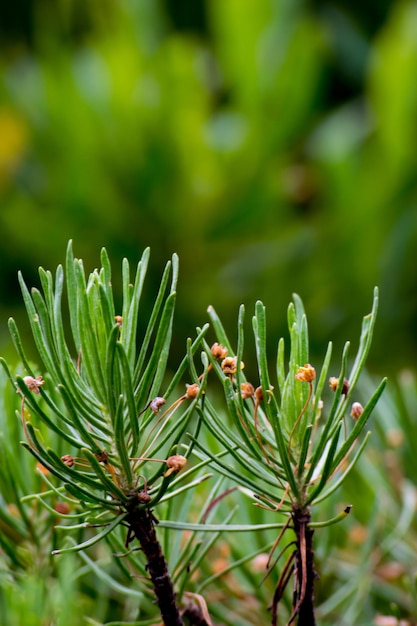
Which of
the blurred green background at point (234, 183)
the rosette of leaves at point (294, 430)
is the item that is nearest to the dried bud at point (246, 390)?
the rosette of leaves at point (294, 430)

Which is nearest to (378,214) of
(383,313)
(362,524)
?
(383,313)

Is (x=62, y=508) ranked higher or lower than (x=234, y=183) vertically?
lower

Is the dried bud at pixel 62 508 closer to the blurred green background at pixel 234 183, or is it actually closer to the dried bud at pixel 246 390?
the dried bud at pixel 246 390

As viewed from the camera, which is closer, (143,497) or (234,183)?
(143,497)

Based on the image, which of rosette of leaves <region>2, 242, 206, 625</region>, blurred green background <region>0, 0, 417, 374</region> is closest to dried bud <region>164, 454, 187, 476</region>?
rosette of leaves <region>2, 242, 206, 625</region>

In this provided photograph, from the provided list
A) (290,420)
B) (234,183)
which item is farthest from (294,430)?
(234,183)

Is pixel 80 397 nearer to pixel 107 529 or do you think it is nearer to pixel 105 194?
pixel 107 529

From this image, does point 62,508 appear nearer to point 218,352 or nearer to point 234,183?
point 218,352
